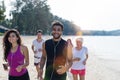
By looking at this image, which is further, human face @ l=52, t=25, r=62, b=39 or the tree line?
the tree line

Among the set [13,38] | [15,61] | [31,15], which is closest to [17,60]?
[15,61]

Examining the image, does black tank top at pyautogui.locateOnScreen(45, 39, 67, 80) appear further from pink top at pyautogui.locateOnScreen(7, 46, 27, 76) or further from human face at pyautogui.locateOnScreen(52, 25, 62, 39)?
pink top at pyautogui.locateOnScreen(7, 46, 27, 76)

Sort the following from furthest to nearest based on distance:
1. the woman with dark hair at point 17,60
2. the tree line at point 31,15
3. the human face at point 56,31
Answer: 1. the tree line at point 31,15
2. the woman with dark hair at point 17,60
3. the human face at point 56,31

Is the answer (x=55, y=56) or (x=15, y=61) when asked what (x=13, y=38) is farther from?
(x=55, y=56)

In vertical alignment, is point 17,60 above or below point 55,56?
below

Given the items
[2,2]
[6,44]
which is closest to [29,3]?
[2,2]

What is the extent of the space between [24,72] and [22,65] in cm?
19

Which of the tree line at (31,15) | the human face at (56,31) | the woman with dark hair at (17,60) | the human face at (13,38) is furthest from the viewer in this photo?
the tree line at (31,15)

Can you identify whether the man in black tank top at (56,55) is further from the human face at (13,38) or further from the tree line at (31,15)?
the tree line at (31,15)

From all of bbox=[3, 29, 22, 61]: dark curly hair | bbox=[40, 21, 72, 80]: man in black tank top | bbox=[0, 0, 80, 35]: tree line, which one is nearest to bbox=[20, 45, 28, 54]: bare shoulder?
bbox=[3, 29, 22, 61]: dark curly hair

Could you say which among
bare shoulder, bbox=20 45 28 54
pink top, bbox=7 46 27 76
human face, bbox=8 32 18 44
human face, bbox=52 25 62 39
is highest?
human face, bbox=52 25 62 39

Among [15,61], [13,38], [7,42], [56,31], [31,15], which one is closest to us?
[56,31]

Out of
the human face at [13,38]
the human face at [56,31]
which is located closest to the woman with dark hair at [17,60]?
the human face at [13,38]

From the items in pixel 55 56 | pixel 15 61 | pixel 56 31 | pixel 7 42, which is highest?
pixel 56 31
